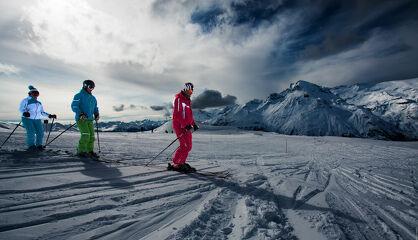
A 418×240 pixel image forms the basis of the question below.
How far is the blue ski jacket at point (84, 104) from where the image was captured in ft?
18.3

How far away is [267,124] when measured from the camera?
18650cm

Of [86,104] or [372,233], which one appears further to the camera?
[86,104]

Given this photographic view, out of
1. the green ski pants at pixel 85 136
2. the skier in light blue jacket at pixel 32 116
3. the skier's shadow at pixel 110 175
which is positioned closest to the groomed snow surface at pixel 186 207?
the skier's shadow at pixel 110 175

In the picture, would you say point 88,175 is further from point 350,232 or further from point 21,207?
point 350,232

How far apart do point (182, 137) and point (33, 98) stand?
6.72 m

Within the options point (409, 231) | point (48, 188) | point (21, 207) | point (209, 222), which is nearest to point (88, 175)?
point (48, 188)

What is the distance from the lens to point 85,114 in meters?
5.70

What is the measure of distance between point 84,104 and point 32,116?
276 centimetres

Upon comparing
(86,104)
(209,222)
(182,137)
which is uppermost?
(86,104)

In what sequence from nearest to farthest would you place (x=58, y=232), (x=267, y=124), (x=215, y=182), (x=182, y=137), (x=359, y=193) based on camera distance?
(x=58, y=232) < (x=359, y=193) < (x=215, y=182) < (x=182, y=137) < (x=267, y=124)

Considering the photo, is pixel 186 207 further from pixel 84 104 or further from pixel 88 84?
pixel 88 84

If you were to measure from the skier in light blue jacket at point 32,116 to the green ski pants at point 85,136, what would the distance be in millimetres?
2224

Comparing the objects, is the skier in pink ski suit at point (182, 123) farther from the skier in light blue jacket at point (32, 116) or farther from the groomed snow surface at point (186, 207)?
the skier in light blue jacket at point (32, 116)

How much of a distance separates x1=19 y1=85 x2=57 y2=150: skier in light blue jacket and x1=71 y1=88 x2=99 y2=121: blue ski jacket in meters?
2.46
